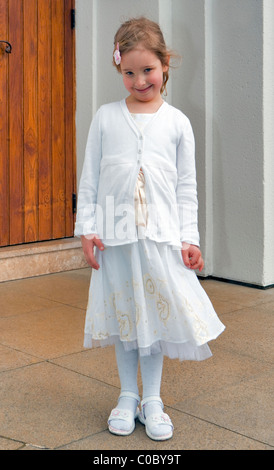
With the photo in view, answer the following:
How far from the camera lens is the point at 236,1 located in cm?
404

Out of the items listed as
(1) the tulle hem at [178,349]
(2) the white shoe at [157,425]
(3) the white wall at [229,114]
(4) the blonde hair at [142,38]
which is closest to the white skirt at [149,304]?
(1) the tulle hem at [178,349]

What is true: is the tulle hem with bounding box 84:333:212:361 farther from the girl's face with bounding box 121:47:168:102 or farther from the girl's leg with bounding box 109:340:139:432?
the girl's face with bounding box 121:47:168:102

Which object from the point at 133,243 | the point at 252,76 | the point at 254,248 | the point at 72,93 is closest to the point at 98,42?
the point at 72,93

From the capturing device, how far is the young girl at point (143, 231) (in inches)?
75.9

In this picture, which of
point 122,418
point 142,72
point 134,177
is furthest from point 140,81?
point 122,418

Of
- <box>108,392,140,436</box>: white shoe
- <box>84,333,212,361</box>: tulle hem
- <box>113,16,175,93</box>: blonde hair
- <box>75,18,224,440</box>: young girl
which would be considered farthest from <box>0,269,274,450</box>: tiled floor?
<box>113,16,175,93</box>: blonde hair

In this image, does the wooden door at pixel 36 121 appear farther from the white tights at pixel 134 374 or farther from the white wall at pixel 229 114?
the white tights at pixel 134 374

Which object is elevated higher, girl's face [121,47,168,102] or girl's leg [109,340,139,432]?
girl's face [121,47,168,102]

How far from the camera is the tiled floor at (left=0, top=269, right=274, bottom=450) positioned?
1.93 m

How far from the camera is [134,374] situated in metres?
2.07

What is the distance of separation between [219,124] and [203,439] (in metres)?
2.69

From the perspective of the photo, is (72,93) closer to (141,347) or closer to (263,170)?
(263,170)

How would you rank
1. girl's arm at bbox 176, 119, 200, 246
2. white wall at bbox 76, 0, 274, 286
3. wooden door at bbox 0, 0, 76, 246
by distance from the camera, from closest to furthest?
girl's arm at bbox 176, 119, 200, 246 < white wall at bbox 76, 0, 274, 286 < wooden door at bbox 0, 0, 76, 246
